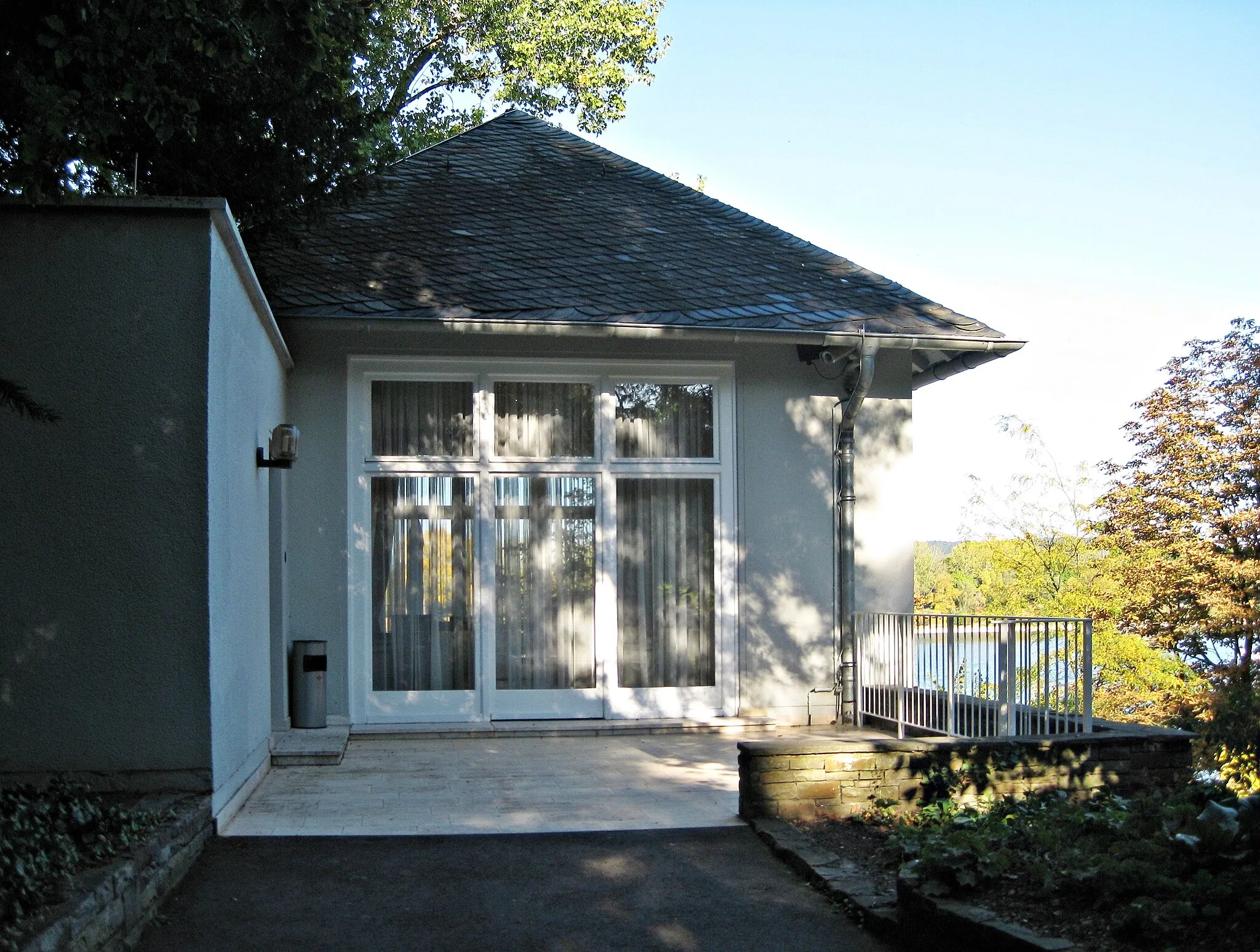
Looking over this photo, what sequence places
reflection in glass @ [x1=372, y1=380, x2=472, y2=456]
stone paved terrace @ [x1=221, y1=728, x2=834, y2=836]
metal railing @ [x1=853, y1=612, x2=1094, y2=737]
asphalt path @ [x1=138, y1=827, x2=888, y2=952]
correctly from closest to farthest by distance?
asphalt path @ [x1=138, y1=827, x2=888, y2=952]
stone paved terrace @ [x1=221, y1=728, x2=834, y2=836]
metal railing @ [x1=853, y1=612, x2=1094, y2=737]
reflection in glass @ [x1=372, y1=380, x2=472, y2=456]

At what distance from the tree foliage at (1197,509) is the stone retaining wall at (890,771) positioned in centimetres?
1785

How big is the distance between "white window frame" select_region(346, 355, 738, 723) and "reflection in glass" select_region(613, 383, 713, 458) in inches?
2.4

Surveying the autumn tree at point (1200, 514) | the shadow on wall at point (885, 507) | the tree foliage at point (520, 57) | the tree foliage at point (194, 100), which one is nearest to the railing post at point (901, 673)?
the shadow on wall at point (885, 507)

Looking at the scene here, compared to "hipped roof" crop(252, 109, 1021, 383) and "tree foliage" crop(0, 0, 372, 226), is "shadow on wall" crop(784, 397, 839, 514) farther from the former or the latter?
"tree foliage" crop(0, 0, 372, 226)

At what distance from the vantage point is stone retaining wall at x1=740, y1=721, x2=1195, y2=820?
5.89 m

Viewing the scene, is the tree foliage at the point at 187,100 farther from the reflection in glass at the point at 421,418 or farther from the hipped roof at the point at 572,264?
the reflection in glass at the point at 421,418

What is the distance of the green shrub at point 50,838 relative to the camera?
352 centimetres

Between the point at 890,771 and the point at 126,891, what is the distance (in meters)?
3.51

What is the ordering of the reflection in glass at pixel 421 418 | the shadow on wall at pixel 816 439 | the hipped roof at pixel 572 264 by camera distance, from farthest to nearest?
the shadow on wall at pixel 816 439, the reflection in glass at pixel 421 418, the hipped roof at pixel 572 264

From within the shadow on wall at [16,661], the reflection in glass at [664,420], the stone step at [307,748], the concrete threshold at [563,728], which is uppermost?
the reflection in glass at [664,420]

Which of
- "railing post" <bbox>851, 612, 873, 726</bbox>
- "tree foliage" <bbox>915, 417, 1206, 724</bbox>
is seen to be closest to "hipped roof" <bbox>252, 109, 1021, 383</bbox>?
"railing post" <bbox>851, 612, 873, 726</bbox>

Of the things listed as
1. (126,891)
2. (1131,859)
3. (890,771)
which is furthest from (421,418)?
(1131,859)

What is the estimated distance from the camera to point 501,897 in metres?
4.78

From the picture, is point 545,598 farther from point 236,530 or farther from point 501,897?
point 501,897
